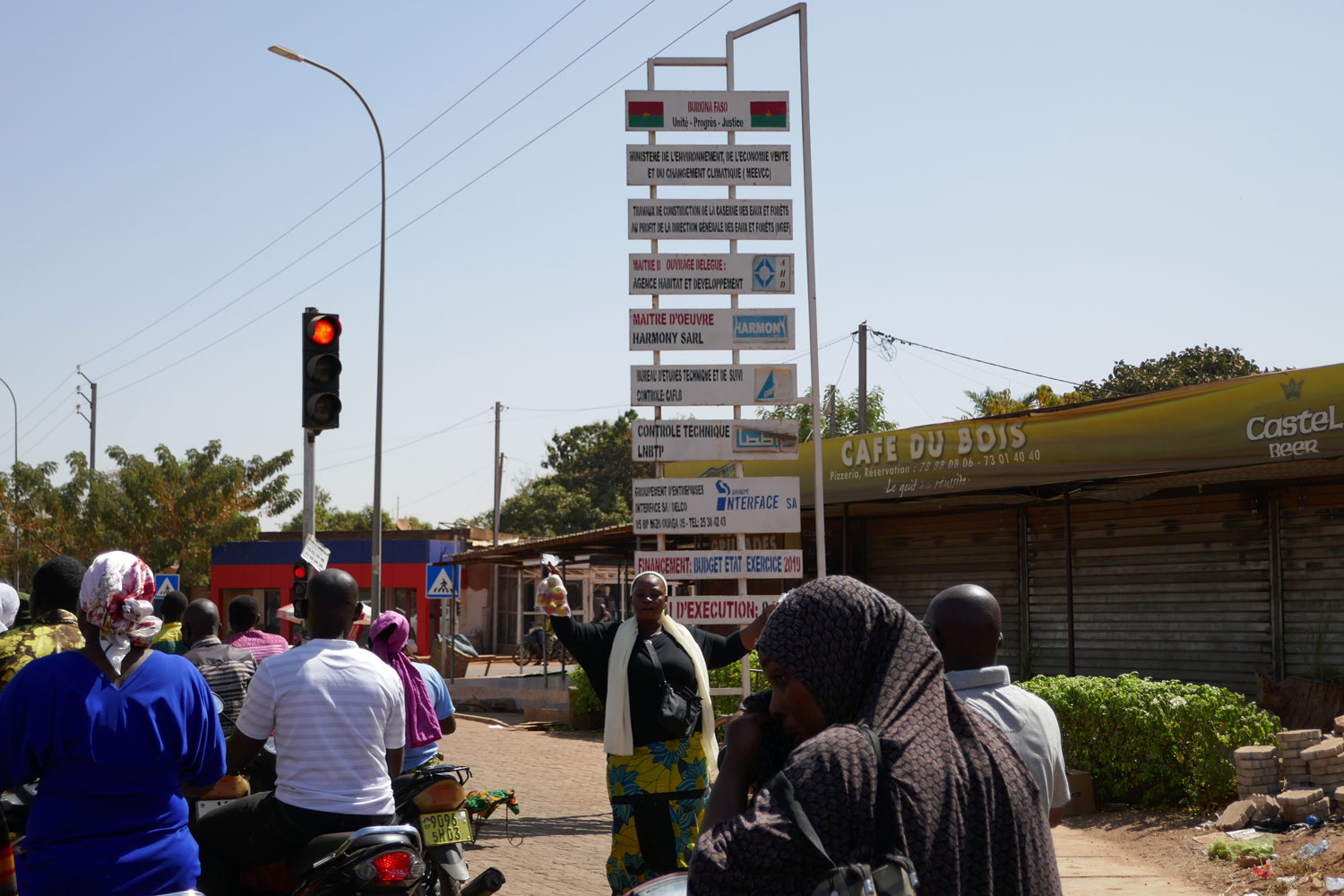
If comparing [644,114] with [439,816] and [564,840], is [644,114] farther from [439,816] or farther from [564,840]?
[439,816]

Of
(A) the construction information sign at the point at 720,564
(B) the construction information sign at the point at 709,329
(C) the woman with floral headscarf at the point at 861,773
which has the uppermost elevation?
(B) the construction information sign at the point at 709,329

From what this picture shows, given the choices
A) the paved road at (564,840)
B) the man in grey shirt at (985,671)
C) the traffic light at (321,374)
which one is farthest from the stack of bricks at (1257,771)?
the traffic light at (321,374)

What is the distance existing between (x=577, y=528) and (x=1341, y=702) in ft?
152

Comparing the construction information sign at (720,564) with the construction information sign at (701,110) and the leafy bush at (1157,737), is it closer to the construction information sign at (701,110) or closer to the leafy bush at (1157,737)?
the leafy bush at (1157,737)

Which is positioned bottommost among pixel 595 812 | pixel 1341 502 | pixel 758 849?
pixel 595 812

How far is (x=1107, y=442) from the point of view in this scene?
41.3 feet

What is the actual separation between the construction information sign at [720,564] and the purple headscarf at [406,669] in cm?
411

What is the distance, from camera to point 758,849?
6.54 feet

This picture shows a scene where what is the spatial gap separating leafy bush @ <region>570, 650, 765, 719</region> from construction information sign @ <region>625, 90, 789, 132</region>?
4695mm

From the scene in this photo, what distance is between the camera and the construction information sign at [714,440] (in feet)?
36.0


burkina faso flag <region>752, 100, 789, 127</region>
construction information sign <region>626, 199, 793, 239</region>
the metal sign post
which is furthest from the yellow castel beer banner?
burkina faso flag <region>752, 100, 789, 127</region>

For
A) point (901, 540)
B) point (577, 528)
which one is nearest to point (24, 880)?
point (901, 540)

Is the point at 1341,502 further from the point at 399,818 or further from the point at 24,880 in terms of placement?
the point at 24,880

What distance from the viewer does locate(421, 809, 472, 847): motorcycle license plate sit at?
587 cm
